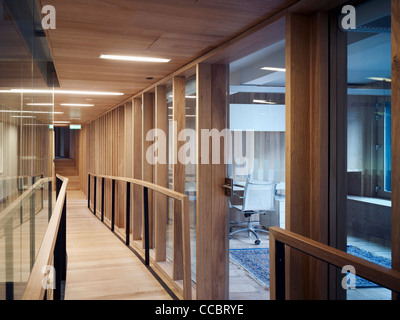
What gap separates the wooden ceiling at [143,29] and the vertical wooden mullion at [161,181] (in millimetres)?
648

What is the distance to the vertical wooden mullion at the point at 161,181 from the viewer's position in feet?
16.0

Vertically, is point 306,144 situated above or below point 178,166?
above

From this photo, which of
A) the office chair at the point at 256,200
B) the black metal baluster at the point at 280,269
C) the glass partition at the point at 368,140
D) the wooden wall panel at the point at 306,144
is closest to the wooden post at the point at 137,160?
the office chair at the point at 256,200

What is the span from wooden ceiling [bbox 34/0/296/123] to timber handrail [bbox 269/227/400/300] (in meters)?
1.29

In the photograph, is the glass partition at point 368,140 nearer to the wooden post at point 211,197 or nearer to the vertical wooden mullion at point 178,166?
the wooden post at point 211,197

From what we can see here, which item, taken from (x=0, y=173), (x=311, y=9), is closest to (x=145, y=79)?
(x=311, y=9)

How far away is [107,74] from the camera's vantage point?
4.45 meters

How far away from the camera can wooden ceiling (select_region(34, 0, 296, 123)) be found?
2.33 meters

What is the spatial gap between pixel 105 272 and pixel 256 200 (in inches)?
77.7

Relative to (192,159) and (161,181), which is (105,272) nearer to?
(161,181)

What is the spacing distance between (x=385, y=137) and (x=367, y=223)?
0.44 m

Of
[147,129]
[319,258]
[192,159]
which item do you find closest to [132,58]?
[192,159]

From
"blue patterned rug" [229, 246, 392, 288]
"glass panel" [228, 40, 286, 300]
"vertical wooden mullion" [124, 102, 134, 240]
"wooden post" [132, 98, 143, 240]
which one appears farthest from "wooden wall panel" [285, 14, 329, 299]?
"vertical wooden mullion" [124, 102, 134, 240]

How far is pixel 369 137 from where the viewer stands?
6.52 feet
